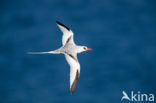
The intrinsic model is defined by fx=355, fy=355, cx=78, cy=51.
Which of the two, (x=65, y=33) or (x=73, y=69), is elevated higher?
(x=65, y=33)

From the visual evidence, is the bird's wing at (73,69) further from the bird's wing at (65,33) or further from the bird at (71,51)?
the bird's wing at (65,33)

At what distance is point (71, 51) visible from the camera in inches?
902

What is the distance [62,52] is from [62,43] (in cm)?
149

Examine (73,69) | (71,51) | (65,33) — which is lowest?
(73,69)

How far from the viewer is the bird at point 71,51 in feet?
71.3

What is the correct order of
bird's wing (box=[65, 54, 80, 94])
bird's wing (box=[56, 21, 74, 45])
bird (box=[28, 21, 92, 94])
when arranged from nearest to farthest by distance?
bird's wing (box=[65, 54, 80, 94])
bird (box=[28, 21, 92, 94])
bird's wing (box=[56, 21, 74, 45])

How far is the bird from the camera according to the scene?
21734 mm

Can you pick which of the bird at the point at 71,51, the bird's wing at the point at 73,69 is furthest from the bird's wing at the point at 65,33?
the bird's wing at the point at 73,69

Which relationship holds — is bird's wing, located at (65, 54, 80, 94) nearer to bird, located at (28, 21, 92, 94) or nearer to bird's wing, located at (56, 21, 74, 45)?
bird, located at (28, 21, 92, 94)

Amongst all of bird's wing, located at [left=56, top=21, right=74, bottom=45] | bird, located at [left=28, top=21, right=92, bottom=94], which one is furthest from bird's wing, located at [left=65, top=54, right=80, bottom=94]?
bird's wing, located at [left=56, top=21, right=74, bottom=45]

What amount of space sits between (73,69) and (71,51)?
139 centimetres

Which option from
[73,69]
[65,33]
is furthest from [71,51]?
[65,33]

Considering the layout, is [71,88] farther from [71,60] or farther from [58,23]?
[58,23]

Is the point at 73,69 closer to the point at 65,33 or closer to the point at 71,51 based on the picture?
the point at 71,51
